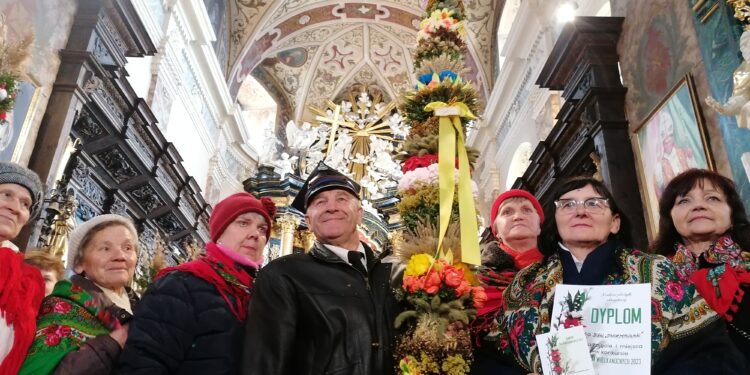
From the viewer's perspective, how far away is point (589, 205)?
1988 mm

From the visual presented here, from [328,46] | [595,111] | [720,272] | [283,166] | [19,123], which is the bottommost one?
[720,272]

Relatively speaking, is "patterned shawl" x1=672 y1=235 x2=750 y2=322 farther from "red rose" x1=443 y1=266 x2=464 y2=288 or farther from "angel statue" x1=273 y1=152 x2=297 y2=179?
"angel statue" x1=273 y1=152 x2=297 y2=179

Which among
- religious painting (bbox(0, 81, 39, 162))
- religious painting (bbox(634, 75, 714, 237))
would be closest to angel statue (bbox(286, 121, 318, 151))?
religious painting (bbox(0, 81, 39, 162))

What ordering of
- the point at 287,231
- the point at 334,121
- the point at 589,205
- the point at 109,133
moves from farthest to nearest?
the point at 334,121 → the point at 287,231 → the point at 109,133 → the point at 589,205

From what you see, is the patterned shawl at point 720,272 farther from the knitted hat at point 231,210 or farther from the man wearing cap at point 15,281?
the man wearing cap at point 15,281

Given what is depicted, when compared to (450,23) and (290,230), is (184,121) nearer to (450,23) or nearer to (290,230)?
(290,230)

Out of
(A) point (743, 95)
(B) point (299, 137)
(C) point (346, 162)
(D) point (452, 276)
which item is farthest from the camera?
(C) point (346, 162)

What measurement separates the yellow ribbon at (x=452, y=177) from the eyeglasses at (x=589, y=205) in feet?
1.40

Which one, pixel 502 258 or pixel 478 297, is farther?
pixel 502 258

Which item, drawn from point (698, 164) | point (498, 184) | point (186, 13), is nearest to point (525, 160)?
point (498, 184)

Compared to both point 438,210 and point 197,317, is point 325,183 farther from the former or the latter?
point 197,317

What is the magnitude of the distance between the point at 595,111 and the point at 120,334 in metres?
4.81

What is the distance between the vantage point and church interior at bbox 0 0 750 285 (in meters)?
4.12

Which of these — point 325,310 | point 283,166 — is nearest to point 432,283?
point 325,310
